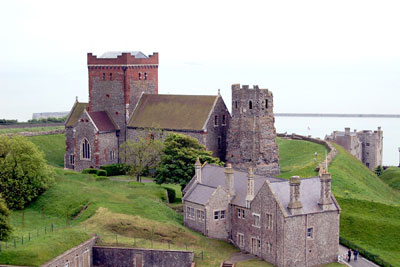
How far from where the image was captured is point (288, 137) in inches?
4619

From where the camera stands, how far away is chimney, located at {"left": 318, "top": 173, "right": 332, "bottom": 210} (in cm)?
5114

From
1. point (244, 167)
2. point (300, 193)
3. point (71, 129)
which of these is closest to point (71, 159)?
point (71, 129)

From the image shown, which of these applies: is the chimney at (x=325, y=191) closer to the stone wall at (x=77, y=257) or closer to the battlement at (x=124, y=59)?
the stone wall at (x=77, y=257)

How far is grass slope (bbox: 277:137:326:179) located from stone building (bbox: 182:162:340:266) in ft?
66.7

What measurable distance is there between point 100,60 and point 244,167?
25583mm

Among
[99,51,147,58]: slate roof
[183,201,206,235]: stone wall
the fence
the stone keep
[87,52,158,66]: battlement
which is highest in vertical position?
[99,51,147,58]: slate roof

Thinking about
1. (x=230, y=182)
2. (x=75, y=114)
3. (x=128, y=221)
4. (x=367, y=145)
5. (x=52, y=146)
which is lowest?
(x=128, y=221)

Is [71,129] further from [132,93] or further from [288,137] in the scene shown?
[288,137]

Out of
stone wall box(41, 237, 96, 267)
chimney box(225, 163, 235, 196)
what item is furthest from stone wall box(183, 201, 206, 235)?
stone wall box(41, 237, 96, 267)

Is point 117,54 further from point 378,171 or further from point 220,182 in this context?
point 378,171

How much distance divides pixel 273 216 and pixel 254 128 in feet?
88.8

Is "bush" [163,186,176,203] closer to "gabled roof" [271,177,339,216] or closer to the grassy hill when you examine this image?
the grassy hill

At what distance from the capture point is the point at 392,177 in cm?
10594

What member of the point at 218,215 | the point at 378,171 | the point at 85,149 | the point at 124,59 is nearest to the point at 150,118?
the point at 124,59
